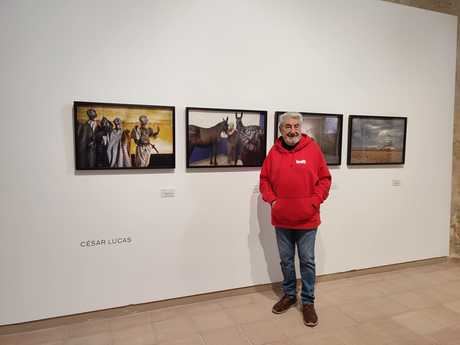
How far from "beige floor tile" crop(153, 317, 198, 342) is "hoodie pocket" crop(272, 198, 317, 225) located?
1.09 m

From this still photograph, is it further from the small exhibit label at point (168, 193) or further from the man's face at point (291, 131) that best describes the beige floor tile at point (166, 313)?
the man's face at point (291, 131)

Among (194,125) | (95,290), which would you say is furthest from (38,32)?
(95,290)

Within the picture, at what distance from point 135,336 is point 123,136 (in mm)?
1492

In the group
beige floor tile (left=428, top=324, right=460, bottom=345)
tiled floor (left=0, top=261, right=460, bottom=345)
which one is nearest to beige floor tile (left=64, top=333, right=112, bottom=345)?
tiled floor (left=0, top=261, right=460, bottom=345)

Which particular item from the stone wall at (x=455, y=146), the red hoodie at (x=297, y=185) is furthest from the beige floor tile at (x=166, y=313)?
the stone wall at (x=455, y=146)

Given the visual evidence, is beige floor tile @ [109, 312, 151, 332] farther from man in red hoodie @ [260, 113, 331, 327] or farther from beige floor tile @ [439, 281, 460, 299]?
beige floor tile @ [439, 281, 460, 299]

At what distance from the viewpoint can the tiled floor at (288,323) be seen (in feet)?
7.61

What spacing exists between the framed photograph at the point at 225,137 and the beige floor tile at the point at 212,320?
4.02 feet

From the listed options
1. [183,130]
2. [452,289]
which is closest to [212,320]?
[183,130]

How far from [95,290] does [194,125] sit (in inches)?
60.8

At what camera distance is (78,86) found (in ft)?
7.95

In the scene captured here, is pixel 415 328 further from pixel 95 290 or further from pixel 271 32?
pixel 271 32

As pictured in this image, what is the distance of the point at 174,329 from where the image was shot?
2.46 meters

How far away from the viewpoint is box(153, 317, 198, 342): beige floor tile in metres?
2.37
